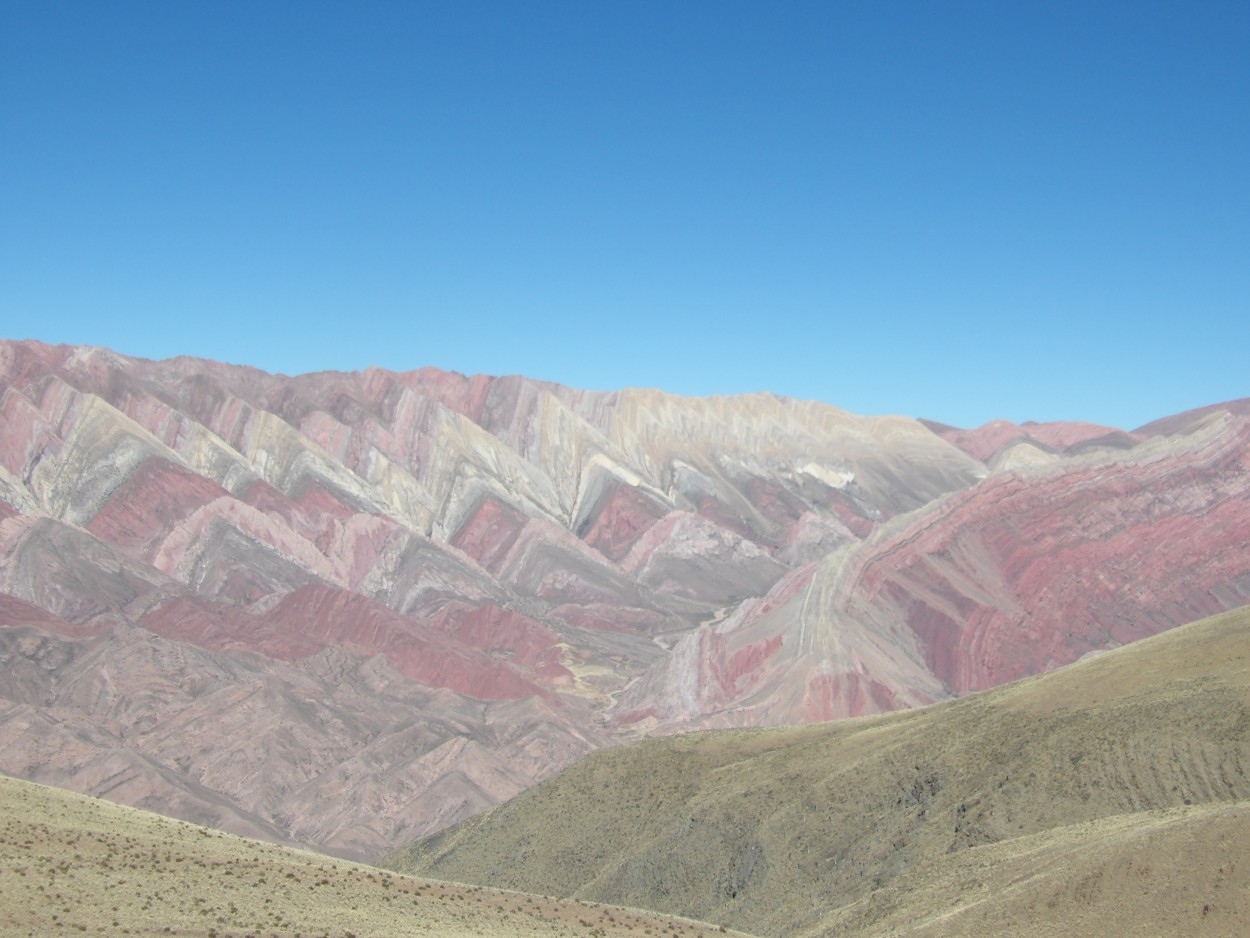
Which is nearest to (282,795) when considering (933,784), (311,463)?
(933,784)

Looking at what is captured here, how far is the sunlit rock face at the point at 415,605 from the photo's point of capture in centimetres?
9488

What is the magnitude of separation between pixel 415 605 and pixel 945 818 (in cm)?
11675

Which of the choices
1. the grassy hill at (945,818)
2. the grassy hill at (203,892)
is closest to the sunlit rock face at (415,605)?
the grassy hill at (945,818)

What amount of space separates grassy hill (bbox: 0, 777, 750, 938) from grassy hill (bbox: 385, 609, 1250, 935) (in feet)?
32.0

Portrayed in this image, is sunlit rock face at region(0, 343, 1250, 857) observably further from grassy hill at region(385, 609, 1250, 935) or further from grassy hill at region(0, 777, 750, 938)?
grassy hill at region(0, 777, 750, 938)

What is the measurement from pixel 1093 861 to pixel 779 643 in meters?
71.7

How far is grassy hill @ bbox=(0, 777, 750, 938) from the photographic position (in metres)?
29.7

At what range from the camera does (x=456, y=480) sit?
198 m

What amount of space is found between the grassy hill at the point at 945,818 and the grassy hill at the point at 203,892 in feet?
32.0

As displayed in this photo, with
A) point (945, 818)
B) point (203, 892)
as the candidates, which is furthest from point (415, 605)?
point (203, 892)

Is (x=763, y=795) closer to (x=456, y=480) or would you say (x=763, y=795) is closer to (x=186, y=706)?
(x=186, y=706)

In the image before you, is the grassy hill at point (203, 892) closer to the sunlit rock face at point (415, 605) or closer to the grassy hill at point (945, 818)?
the grassy hill at point (945, 818)

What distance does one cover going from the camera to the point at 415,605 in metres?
160

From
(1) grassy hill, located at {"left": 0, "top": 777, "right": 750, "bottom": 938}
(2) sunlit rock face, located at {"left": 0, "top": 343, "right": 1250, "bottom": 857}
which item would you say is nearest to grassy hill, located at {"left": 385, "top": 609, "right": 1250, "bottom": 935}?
(1) grassy hill, located at {"left": 0, "top": 777, "right": 750, "bottom": 938}
